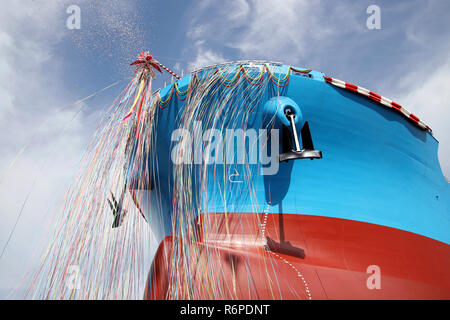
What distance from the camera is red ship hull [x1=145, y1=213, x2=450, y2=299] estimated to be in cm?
402

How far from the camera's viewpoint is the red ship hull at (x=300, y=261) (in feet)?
13.2

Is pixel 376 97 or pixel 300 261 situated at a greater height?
pixel 376 97

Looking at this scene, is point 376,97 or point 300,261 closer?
point 300,261

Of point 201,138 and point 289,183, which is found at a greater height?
point 201,138

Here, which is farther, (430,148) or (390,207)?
(430,148)

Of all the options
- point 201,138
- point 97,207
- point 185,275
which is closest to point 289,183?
point 201,138

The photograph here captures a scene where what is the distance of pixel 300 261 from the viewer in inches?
193

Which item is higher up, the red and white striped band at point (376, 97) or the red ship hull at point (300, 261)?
the red and white striped band at point (376, 97)

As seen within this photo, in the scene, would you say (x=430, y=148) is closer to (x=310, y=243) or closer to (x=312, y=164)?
(x=312, y=164)

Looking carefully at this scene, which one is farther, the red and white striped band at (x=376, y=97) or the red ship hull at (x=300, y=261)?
the red and white striped band at (x=376, y=97)

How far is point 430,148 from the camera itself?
7391mm

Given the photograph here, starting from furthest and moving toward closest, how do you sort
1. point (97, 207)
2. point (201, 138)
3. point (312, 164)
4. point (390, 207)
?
1. point (390, 207)
2. point (312, 164)
3. point (201, 138)
4. point (97, 207)
